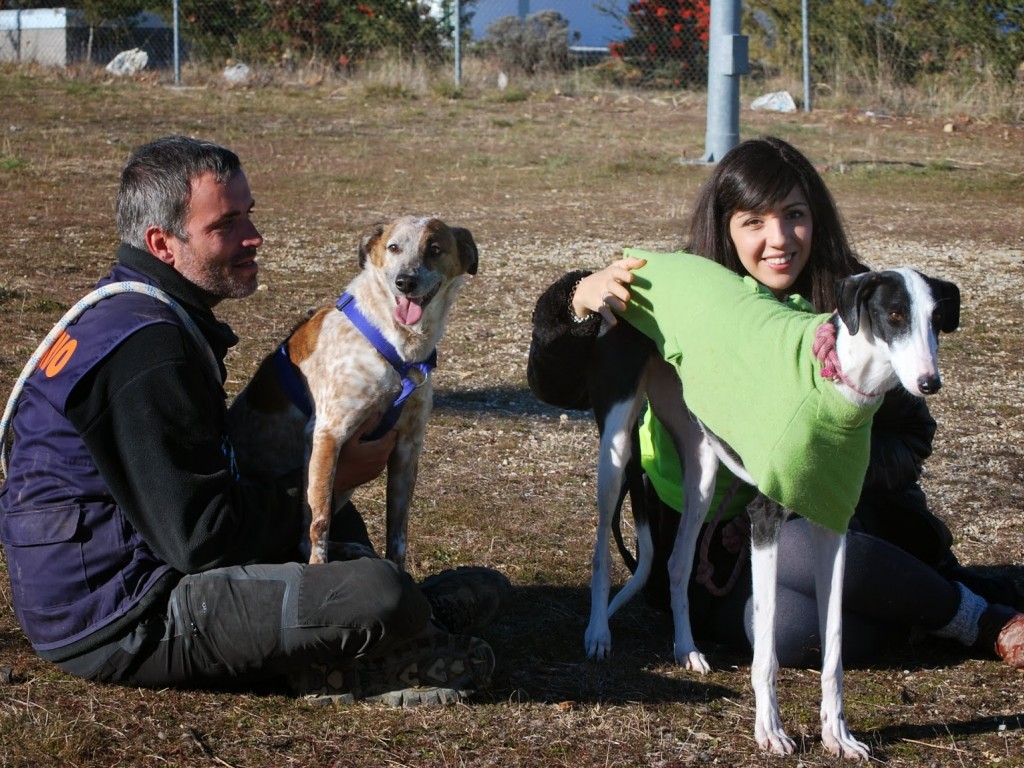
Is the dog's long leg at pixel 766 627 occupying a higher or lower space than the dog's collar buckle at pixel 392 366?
lower

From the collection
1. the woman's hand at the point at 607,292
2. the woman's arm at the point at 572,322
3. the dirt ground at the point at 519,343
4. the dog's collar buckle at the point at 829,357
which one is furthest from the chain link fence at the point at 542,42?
the dog's collar buckle at the point at 829,357

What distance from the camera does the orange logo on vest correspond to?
2.84m

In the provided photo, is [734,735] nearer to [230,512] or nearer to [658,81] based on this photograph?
[230,512]

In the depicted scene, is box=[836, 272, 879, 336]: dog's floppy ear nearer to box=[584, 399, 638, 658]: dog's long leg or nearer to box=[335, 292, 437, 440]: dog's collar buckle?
box=[584, 399, 638, 658]: dog's long leg

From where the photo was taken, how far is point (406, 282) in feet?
12.5

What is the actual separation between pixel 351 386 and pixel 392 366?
15 cm

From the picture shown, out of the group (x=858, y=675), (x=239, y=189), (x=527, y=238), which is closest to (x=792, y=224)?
(x=858, y=675)

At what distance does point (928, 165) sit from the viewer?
12953mm

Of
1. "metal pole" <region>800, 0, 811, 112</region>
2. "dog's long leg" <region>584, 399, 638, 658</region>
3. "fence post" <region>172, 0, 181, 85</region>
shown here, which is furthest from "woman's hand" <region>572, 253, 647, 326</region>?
"fence post" <region>172, 0, 181, 85</region>

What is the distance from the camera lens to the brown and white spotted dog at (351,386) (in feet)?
11.9

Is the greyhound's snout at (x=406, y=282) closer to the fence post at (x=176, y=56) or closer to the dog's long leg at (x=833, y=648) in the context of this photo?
the dog's long leg at (x=833, y=648)

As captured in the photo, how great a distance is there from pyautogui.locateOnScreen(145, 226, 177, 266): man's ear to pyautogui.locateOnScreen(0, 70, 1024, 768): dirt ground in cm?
108

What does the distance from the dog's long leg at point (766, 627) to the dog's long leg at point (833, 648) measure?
10 centimetres

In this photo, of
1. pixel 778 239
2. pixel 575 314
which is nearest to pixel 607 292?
pixel 575 314
